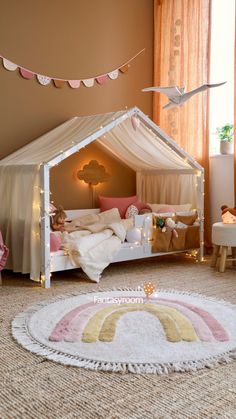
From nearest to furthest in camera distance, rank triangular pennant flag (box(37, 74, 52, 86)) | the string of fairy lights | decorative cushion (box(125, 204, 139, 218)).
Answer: the string of fairy lights → triangular pennant flag (box(37, 74, 52, 86)) → decorative cushion (box(125, 204, 139, 218))

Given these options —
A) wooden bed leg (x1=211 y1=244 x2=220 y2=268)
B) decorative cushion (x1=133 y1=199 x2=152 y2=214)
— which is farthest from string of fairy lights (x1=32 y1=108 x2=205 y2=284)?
decorative cushion (x1=133 y1=199 x2=152 y2=214)

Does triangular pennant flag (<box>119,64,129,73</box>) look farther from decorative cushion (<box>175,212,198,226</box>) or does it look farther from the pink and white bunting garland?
decorative cushion (<box>175,212,198,226</box>)

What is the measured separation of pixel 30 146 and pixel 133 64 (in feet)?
6.40

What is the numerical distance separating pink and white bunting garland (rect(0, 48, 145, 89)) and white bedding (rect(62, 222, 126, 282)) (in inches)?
68.8

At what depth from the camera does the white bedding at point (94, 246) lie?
13.3 ft

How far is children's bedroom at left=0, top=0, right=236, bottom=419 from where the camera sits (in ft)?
7.23

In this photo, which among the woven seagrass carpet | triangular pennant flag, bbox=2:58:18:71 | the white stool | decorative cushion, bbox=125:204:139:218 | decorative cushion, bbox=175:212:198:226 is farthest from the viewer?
decorative cushion, bbox=125:204:139:218

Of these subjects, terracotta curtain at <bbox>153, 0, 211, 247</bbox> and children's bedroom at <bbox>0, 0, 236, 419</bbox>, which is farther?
terracotta curtain at <bbox>153, 0, 211, 247</bbox>

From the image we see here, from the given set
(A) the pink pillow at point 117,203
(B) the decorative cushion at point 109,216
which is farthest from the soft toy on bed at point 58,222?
(A) the pink pillow at point 117,203

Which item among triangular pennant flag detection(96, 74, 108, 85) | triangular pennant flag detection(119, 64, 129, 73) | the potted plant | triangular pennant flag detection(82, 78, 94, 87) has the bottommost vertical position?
the potted plant

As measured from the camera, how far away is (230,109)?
553 cm

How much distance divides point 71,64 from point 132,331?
354 centimetres

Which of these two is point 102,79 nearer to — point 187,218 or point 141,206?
point 141,206

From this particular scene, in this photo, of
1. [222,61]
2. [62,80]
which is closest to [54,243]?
[62,80]
